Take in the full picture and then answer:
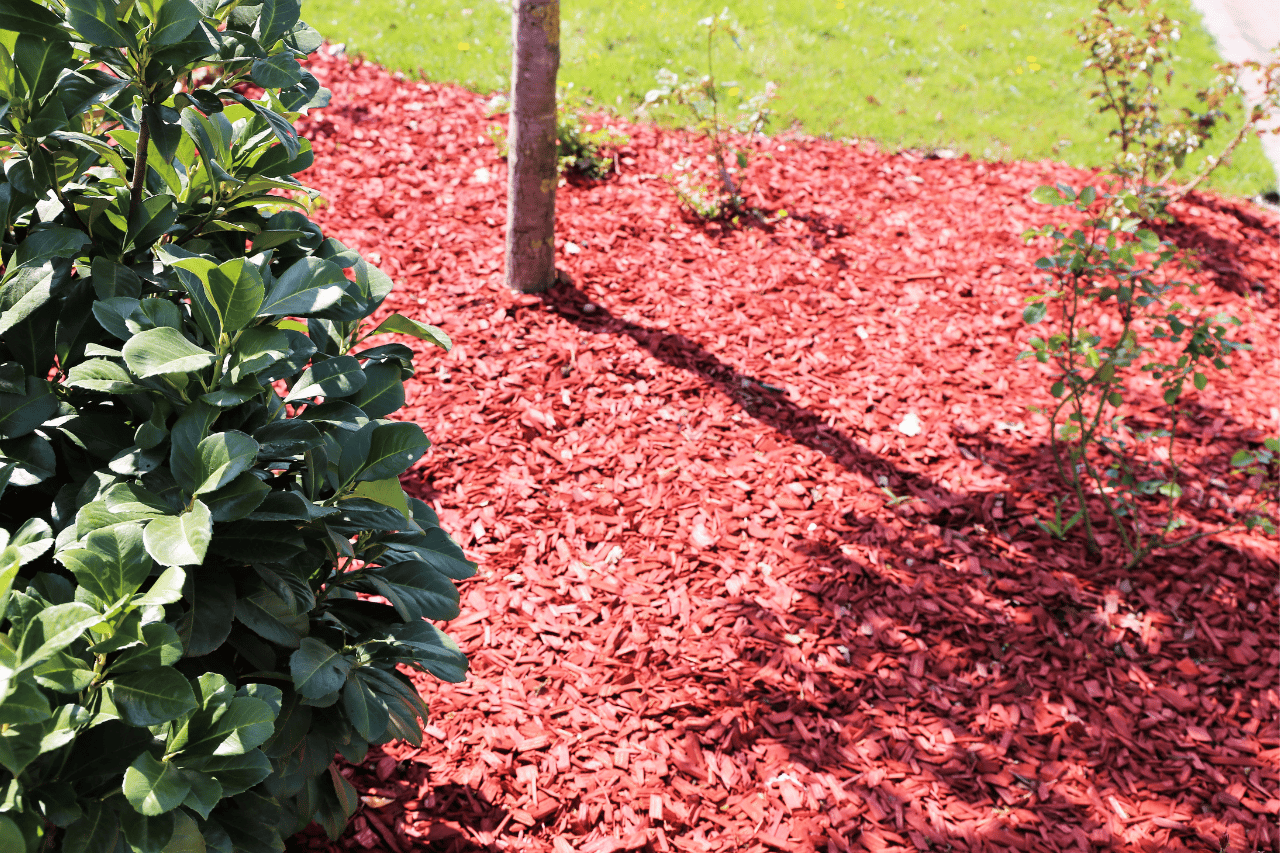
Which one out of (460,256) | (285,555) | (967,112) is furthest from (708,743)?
(967,112)

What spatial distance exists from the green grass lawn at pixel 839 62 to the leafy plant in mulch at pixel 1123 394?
3.09m

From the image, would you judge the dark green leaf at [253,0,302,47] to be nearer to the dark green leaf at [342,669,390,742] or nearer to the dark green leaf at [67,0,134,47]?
the dark green leaf at [67,0,134,47]

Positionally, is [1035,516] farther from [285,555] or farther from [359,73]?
[359,73]

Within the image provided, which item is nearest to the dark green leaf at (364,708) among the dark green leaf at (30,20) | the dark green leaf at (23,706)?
the dark green leaf at (23,706)

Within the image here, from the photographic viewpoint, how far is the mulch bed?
2768 millimetres

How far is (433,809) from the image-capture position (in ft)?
8.54

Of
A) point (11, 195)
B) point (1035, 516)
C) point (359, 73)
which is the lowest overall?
point (1035, 516)

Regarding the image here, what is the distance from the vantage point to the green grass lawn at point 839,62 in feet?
24.0

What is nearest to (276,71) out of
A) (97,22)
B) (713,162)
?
(97,22)

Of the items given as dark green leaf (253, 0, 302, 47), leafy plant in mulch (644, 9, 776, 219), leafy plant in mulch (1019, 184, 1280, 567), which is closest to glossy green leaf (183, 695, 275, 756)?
dark green leaf (253, 0, 302, 47)

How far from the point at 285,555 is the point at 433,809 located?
1447mm

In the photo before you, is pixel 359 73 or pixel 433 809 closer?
pixel 433 809

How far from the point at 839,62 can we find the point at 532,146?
5.00m

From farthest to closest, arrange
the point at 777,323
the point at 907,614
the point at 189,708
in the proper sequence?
the point at 777,323
the point at 907,614
the point at 189,708
